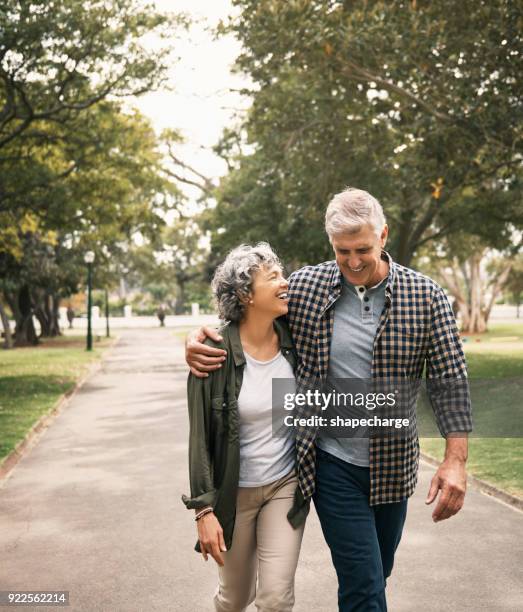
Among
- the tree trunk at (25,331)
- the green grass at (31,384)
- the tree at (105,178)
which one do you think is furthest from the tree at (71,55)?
the tree trunk at (25,331)

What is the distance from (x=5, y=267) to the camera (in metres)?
29.6

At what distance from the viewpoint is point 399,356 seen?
3223 mm

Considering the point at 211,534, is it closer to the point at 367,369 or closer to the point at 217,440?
the point at 217,440

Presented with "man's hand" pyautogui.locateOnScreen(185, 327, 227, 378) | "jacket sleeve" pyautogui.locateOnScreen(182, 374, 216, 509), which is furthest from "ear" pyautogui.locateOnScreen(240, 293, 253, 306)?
"jacket sleeve" pyautogui.locateOnScreen(182, 374, 216, 509)

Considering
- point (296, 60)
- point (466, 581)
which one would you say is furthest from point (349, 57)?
point (466, 581)

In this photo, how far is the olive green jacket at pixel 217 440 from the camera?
318 centimetres

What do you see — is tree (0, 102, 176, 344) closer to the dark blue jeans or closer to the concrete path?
the concrete path

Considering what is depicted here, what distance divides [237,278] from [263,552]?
109 cm

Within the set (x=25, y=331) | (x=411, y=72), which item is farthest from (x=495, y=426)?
(x=25, y=331)

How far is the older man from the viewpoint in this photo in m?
3.17

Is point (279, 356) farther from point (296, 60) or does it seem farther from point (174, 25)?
point (174, 25)

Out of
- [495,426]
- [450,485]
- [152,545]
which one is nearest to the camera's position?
[450,485]

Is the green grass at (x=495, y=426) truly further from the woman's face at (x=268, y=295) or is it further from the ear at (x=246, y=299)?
the ear at (x=246, y=299)

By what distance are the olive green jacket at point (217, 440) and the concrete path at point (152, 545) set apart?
Answer: 1692 millimetres
